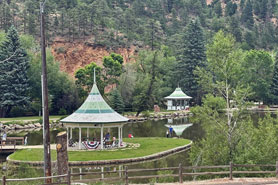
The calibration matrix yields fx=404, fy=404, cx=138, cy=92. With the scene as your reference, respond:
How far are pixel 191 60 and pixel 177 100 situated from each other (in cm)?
817

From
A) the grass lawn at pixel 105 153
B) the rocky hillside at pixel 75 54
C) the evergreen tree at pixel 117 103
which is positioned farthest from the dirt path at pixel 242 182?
the rocky hillside at pixel 75 54

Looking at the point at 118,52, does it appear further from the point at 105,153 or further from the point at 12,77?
the point at 105,153

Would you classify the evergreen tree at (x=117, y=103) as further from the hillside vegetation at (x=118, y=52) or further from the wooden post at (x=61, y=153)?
the wooden post at (x=61, y=153)

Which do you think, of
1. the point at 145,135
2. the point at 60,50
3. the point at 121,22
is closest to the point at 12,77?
the point at 145,135

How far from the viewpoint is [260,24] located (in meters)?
126

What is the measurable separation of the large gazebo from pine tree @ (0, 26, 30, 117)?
24.0 m

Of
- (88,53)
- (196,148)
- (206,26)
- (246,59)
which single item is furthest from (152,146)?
(206,26)

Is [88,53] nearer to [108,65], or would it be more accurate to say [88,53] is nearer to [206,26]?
[108,65]

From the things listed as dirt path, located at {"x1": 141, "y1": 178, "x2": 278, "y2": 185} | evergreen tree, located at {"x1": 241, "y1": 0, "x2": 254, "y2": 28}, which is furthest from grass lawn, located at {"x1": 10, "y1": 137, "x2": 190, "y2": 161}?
evergreen tree, located at {"x1": 241, "y1": 0, "x2": 254, "y2": 28}

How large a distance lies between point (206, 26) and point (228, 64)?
98.1m

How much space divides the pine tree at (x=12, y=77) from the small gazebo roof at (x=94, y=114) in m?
22.8

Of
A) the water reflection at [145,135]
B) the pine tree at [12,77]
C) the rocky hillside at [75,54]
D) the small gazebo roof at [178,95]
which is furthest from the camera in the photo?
the rocky hillside at [75,54]

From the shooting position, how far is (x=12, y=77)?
171ft

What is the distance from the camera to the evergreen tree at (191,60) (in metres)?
70.8
